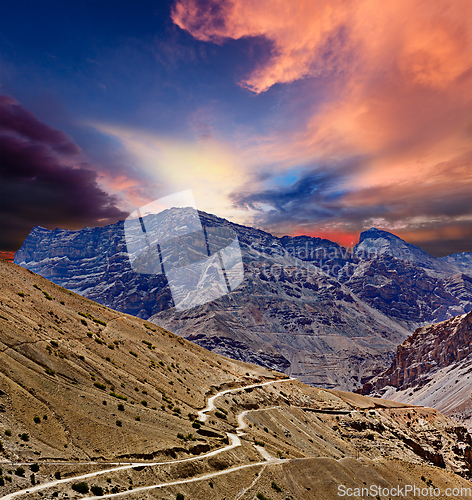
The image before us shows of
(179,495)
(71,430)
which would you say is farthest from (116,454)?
(179,495)

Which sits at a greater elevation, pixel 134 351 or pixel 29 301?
pixel 29 301

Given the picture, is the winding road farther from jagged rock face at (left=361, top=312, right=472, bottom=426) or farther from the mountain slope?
jagged rock face at (left=361, top=312, right=472, bottom=426)

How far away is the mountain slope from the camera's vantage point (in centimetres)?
2145

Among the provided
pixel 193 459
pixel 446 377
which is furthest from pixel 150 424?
pixel 446 377

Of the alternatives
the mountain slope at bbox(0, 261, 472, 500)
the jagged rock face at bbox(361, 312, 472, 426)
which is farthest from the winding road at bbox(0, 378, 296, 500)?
the jagged rock face at bbox(361, 312, 472, 426)

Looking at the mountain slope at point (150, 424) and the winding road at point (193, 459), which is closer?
the winding road at point (193, 459)

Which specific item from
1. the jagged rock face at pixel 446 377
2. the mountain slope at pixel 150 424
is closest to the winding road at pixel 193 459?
the mountain slope at pixel 150 424

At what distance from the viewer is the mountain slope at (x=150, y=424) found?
845 inches

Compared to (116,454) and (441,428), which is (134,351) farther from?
(441,428)

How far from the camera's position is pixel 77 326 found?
4244cm

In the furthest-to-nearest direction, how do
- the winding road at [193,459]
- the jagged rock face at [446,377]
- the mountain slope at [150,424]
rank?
the jagged rock face at [446,377] < the mountain slope at [150,424] < the winding road at [193,459]

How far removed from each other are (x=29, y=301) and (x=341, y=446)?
48600mm

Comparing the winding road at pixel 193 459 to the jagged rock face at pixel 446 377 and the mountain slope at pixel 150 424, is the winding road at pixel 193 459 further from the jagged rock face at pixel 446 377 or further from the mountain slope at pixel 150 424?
the jagged rock face at pixel 446 377

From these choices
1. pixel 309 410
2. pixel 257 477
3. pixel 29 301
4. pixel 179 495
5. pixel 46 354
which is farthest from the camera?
pixel 309 410
